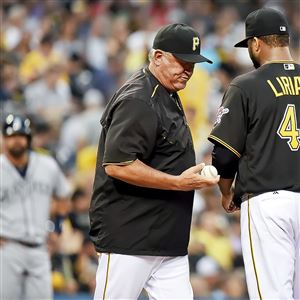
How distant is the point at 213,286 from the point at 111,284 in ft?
15.6

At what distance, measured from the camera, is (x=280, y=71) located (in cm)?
514

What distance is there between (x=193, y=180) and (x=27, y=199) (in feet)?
9.21

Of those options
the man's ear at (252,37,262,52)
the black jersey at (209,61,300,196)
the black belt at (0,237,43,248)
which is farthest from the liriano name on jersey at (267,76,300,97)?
the black belt at (0,237,43,248)

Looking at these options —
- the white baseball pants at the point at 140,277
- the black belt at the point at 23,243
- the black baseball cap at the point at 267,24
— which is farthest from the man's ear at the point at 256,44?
the black belt at the point at 23,243

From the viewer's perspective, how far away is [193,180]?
480 cm

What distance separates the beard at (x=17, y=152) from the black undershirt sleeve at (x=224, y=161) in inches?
98.4

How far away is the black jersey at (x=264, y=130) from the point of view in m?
5.02

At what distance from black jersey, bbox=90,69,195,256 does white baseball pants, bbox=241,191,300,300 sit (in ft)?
1.40

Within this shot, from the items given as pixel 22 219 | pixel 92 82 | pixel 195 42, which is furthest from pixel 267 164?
pixel 92 82

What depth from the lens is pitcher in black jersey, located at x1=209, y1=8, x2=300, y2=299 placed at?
16.4 feet

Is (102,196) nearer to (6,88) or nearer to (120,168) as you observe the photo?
(120,168)

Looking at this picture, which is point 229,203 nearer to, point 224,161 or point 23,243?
point 224,161

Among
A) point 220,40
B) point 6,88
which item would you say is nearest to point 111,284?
point 6,88

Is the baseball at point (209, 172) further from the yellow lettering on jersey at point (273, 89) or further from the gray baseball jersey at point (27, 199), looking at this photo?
→ the gray baseball jersey at point (27, 199)
